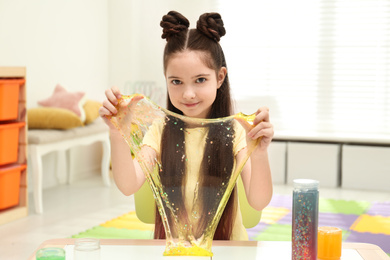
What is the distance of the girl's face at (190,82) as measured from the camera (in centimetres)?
122

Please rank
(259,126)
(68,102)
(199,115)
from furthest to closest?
1. (68,102)
2. (199,115)
3. (259,126)

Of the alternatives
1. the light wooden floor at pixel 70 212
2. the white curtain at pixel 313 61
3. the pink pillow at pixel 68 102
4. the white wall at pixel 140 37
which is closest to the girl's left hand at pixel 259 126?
the light wooden floor at pixel 70 212

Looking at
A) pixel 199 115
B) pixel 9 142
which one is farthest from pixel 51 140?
pixel 199 115

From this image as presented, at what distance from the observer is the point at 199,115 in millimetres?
1321

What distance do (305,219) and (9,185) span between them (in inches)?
93.9

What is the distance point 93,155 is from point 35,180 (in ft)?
4.65

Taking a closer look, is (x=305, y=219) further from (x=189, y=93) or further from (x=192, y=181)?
(x=189, y=93)

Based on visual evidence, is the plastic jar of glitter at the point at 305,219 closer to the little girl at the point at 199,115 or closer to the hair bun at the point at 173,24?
the little girl at the point at 199,115

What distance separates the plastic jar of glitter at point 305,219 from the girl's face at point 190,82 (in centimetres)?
34

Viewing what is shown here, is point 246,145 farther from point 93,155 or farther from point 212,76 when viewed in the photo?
point 93,155

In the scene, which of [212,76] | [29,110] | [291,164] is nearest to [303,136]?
[291,164]

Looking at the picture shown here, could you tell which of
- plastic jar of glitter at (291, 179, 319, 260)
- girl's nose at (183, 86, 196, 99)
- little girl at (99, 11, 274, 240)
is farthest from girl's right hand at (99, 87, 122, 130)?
plastic jar of glitter at (291, 179, 319, 260)

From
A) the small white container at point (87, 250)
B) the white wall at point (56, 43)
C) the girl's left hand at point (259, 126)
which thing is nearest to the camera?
the small white container at point (87, 250)

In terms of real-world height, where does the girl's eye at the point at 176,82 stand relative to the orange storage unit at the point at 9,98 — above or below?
above
